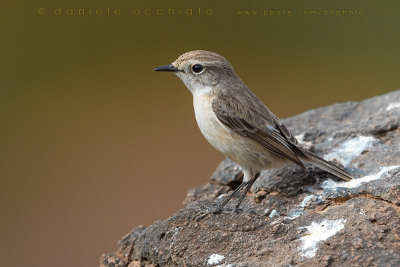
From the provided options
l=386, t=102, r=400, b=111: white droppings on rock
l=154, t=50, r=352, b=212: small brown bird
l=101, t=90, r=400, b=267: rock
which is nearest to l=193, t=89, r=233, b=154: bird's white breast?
l=154, t=50, r=352, b=212: small brown bird

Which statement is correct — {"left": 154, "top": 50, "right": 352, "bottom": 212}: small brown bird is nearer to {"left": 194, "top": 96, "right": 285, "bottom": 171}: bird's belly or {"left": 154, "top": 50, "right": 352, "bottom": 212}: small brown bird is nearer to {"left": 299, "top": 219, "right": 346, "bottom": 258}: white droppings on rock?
{"left": 194, "top": 96, "right": 285, "bottom": 171}: bird's belly

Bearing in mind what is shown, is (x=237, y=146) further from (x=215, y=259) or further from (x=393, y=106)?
(x=393, y=106)

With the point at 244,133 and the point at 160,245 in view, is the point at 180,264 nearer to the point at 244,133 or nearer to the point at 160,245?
the point at 160,245

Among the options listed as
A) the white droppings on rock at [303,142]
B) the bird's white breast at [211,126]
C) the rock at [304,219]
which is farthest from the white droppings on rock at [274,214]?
the white droppings on rock at [303,142]

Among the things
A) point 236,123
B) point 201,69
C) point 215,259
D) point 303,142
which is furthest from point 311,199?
point 201,69

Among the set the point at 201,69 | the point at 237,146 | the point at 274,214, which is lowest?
the point at 274,214

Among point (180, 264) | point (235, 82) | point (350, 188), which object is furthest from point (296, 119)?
point (180, 264)
